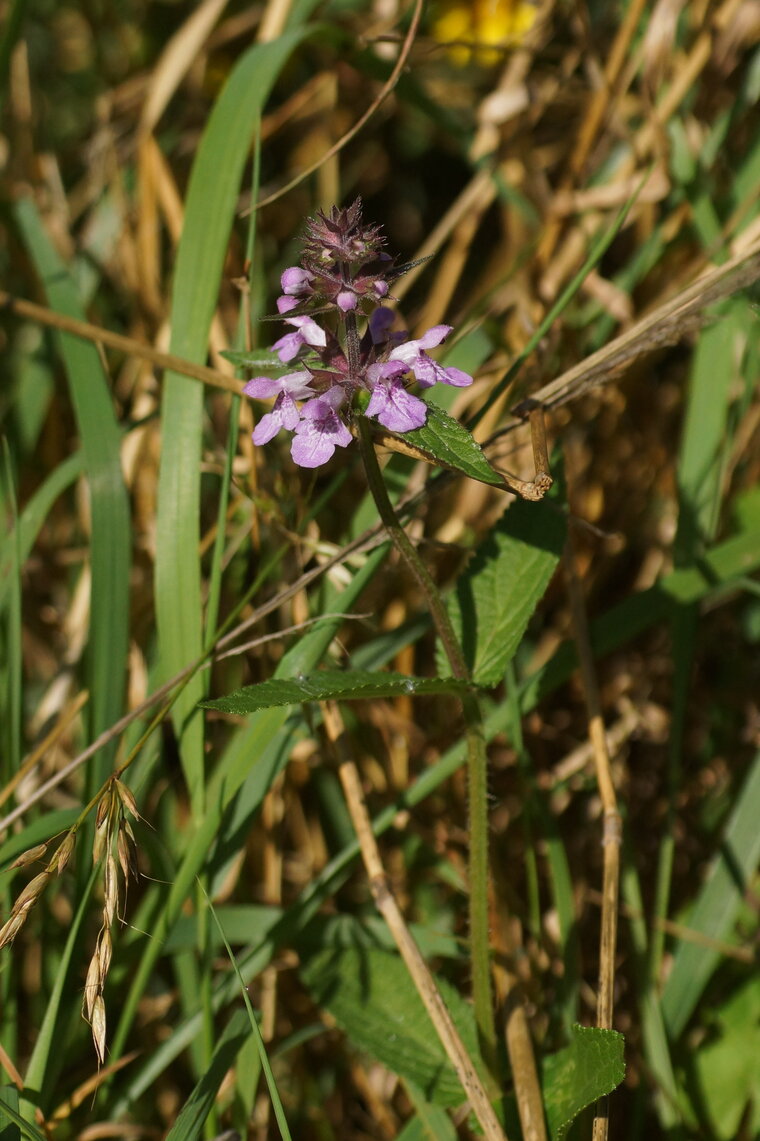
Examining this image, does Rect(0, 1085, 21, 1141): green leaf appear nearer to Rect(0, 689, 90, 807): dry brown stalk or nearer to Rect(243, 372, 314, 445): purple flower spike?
Rect(0, 689, 90, 807): dry brown stalk

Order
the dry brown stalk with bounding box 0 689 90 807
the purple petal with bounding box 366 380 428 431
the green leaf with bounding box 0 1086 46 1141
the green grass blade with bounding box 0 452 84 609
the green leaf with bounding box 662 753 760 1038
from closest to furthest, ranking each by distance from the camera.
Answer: the purple petal with bounding box 366 380 428 431 < the green leaf with bounding box 0 1086 46 1141 < the dry brown stalk with bounding box 0 689 90 807 < the green leaf with bounding box 662 753 760 1038 < the green grass blade with bounding box 0 452 84 609

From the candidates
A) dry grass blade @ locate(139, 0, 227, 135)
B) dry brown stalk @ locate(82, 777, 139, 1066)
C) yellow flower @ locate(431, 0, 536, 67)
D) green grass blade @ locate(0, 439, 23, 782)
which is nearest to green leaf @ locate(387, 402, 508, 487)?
dry brown stalk @ locate(82, 777, 139, 1066)

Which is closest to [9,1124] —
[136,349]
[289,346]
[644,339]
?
[289,346]

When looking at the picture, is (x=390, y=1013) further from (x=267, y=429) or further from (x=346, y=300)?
(x=346, y=300)

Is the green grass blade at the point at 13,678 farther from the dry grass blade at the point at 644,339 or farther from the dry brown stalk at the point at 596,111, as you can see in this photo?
the dry brown stalk at the point at 596,111

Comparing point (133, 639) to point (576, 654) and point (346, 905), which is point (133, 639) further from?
point (576, 654)

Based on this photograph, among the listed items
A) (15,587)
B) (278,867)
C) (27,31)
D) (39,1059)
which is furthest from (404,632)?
(27,31)
